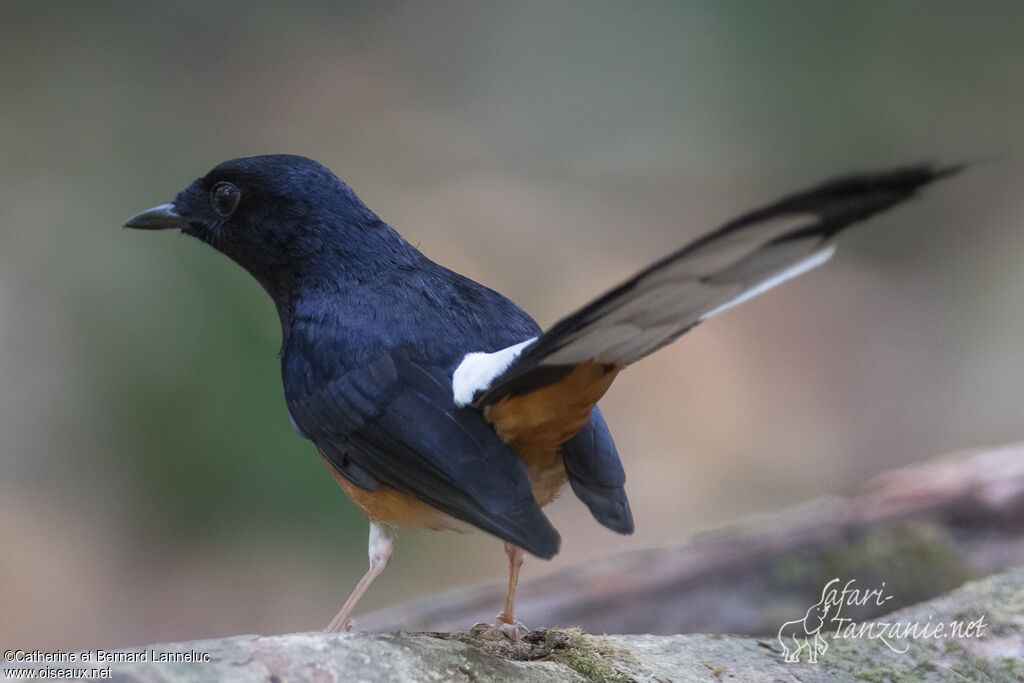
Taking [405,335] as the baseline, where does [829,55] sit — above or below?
above

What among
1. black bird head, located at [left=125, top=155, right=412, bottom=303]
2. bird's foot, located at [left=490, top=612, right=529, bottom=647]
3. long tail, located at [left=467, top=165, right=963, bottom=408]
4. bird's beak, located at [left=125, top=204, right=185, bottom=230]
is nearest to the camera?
long tail, located at [left=467, top=165, right=963, bottom=408]

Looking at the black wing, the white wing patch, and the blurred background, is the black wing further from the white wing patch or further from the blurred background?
the blurred background

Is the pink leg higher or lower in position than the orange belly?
lower

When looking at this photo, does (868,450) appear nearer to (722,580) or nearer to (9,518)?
(722,580)

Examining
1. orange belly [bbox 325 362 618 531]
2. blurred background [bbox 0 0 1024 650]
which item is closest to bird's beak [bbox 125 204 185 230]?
orange belly [bbox 325 362 618 531]

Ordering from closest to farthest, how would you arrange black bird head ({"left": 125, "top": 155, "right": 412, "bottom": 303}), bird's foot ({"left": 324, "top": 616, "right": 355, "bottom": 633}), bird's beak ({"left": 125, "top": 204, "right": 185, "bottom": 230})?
bird's foot ({"left": 324, "top": 616, "right": 355, "bottom": 633}), black bird head ({"left": 125, "top": 155, "right": 412, "bottom": 303}), bird's beak ({"left": 125, "top": 204, "right": 185, "bottom": 230})

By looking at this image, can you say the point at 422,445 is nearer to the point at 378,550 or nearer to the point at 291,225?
the point at 378,550

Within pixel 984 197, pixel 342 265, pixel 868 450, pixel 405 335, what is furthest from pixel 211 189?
pixel 984 197
